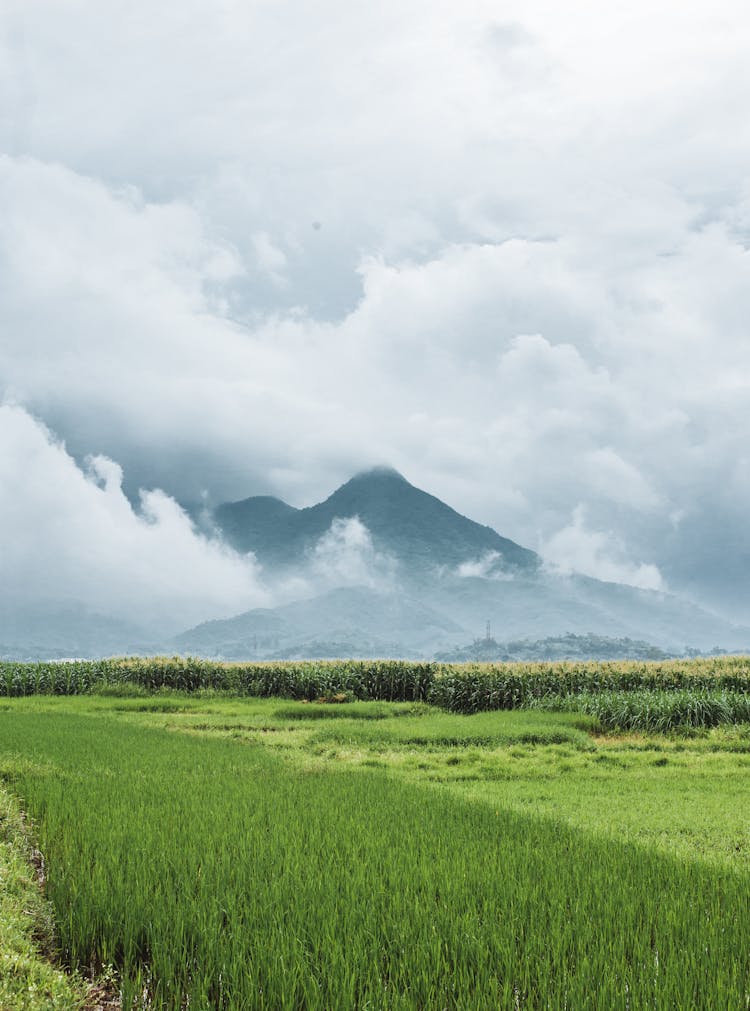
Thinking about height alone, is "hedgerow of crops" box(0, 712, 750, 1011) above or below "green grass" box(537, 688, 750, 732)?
above

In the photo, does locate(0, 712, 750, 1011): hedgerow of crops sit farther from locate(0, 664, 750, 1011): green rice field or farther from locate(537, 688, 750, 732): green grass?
locate(537, 688, 750, 732): green grass

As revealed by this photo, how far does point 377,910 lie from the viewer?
593cm

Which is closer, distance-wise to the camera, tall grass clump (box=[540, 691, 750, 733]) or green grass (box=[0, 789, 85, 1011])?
green grass (box=[0, 789, 85, 1011])

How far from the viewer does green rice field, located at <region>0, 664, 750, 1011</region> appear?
4.76m

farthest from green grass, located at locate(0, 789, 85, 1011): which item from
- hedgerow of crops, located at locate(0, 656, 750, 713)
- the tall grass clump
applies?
hedgerow of crops, located at locate(0, 656, 750, 713)

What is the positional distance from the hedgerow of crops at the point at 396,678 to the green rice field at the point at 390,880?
1739 cm

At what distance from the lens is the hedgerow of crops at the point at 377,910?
15.3 feet

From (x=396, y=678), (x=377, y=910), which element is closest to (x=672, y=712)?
(x=396, y=678)

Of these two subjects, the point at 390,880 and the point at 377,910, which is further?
the point at 390,880

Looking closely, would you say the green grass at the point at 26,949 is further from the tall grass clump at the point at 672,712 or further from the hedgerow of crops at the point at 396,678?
the hedgerow of crops at the point at 396,678

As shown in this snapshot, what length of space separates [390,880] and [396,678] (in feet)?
107

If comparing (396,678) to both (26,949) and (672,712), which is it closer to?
(672,712)

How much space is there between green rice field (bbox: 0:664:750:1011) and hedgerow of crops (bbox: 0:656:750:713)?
57.1 ft

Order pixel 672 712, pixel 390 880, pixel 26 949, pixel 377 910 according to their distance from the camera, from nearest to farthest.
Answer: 1. pixel 26 949
2. pixel 377 910
3. pixel 390 880
4. pixel 672 712
